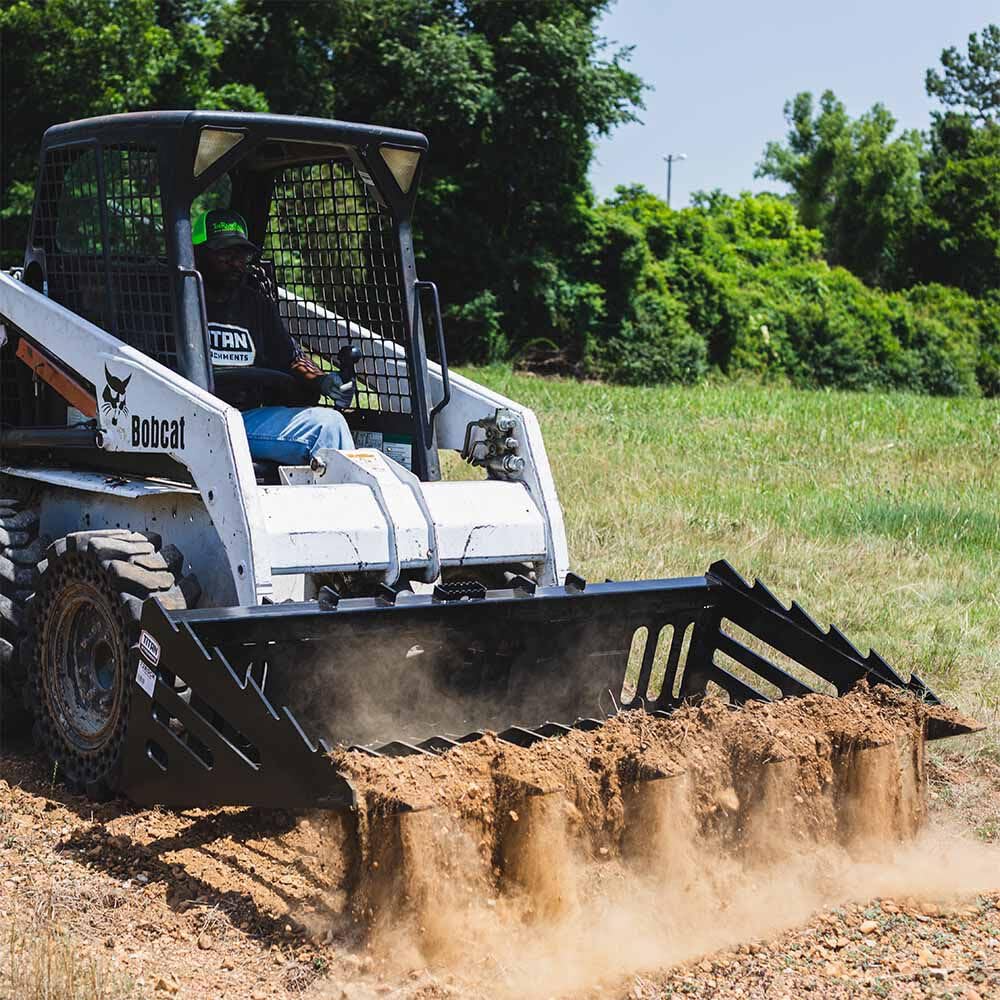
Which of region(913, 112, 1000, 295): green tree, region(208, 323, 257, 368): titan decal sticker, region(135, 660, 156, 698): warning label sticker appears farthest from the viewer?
region(913, 112, 1000, 295): green tree

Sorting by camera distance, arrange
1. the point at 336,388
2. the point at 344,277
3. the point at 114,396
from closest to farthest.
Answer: the point at 114,396
the point at 336,388
the point at 344,277

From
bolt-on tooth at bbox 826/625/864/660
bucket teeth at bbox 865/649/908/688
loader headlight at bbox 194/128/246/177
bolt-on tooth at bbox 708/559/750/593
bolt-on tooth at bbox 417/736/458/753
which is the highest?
loader headlight at bbox 194/128/246/177

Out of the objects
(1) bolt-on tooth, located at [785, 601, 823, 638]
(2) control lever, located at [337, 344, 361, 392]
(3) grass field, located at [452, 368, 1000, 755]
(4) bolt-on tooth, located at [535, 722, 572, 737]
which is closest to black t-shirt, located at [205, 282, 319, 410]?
(2) control lever, located at [337, 344, 361, 392]

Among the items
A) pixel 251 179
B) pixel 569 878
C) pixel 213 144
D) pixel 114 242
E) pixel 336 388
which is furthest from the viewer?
pixel 251 179

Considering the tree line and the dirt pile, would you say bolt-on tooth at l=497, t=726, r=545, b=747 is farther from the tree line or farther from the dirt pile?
the tree line

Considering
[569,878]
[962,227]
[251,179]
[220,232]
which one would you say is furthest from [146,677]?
[962,227]

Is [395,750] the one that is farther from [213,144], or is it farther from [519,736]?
[213,144]

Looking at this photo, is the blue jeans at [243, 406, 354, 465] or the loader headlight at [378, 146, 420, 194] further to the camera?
the loader headlight at [378, 146, 420, 194]

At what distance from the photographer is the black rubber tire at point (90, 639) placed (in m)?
4.92

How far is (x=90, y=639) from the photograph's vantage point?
527 cm

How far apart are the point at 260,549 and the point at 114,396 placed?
43.0 inches

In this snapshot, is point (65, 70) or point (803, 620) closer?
point (803, 620)

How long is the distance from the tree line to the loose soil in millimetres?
A: 17309

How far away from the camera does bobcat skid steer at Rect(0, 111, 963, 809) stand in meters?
4.68
